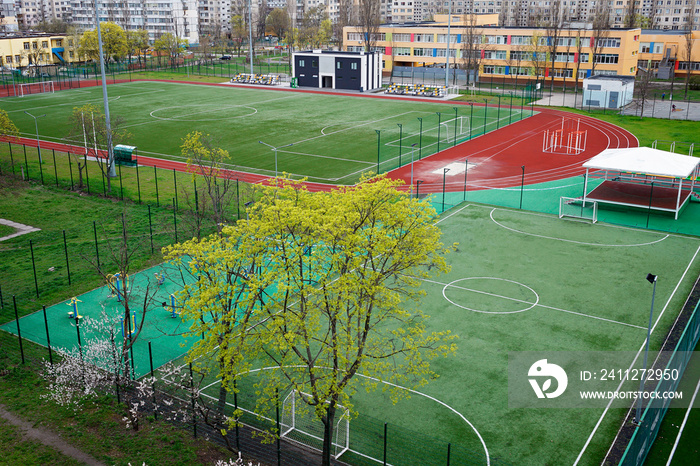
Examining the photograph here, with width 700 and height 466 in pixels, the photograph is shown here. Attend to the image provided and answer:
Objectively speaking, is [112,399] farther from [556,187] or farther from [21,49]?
[21,49]

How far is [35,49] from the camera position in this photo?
137625 mm

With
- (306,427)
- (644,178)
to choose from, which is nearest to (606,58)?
(644,178)

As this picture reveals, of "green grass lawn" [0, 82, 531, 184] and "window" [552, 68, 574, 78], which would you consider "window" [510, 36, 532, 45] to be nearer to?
"window" [552, 68, 574, 78]

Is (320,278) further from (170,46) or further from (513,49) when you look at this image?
(170,46)

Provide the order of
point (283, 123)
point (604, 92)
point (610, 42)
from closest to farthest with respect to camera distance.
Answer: point (283, 123) → point (604, 92) → point (610, 42)

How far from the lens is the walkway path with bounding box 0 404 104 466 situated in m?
22.1

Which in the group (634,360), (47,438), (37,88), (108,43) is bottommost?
(47,438)

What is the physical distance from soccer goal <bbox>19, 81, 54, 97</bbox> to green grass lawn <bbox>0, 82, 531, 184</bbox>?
5.34m

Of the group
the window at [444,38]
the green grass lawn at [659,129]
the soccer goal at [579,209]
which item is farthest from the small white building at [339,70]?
the soccer goal at [579,209]

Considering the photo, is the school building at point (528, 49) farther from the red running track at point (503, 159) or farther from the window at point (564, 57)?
the red running track at point (503, 159)

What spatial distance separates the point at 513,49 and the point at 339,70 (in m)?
34.3

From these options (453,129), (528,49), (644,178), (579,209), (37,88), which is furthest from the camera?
(528,49)

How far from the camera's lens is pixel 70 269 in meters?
37.1

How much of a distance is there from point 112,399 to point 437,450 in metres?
12.5
